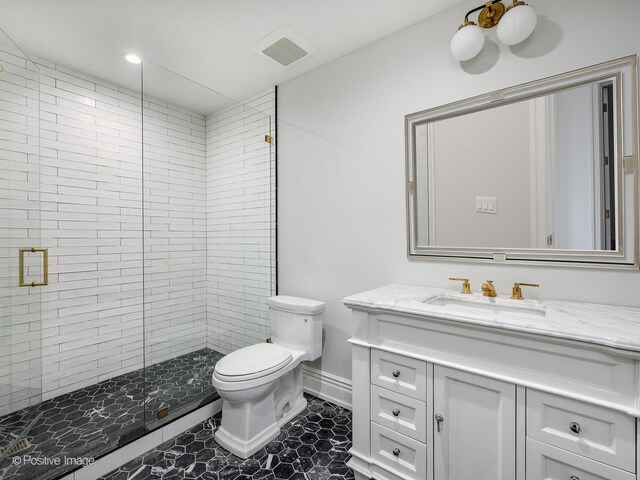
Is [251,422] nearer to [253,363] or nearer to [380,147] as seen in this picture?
[253,363]

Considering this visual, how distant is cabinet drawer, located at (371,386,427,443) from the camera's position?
1.31m

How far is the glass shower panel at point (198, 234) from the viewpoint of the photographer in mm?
1929

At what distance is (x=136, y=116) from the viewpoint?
8.10ft

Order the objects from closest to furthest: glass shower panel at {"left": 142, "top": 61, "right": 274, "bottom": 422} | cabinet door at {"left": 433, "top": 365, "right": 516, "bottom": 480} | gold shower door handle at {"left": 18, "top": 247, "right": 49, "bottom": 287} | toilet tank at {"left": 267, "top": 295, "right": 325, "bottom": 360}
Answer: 1. cabinet door at {"left": 433, "top": 365, "right": 516, "bottom": 480}
2. gold shower door handle at {"left": 18, "top": 247, "right": 49, "bottom": 287}
3. glass shower panel at {"left": 142, "top": 61, "right": 274, "bottom": 422}
4. toilet tank at {"left": 267, "top": 295, "right": 325, "bottom": 360}

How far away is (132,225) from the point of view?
102 inches

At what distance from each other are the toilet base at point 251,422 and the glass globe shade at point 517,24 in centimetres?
230

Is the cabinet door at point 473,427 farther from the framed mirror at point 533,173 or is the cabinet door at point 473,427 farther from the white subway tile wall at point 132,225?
the white subway tile wall at point 132,225

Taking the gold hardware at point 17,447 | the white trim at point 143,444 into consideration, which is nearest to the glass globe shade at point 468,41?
the white trim at point 143,444

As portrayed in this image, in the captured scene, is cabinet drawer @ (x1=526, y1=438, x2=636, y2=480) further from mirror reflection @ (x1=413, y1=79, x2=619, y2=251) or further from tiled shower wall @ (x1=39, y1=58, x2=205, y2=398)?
tiled shower wall @ (x1=39, y1=58, x2=205, y2=398)

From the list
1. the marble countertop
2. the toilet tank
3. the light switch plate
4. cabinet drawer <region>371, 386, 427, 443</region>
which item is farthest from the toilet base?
the light switch plate

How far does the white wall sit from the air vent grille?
0.21 meters

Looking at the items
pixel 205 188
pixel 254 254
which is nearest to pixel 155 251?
pixel 205 188

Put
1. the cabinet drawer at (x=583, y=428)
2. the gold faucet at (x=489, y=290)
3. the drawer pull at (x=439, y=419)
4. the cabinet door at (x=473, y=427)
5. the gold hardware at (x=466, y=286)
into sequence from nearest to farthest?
1. the cabinet drawer at (x=583, y=428)
2. the cabinet door at (x=473, y=427)
3. the drawer pull at (x=439, y=419)
4. the gold faucet at (x=489, y=290)
5. the gold hardware at (x=466, y=286)

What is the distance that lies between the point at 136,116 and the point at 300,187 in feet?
4.92
